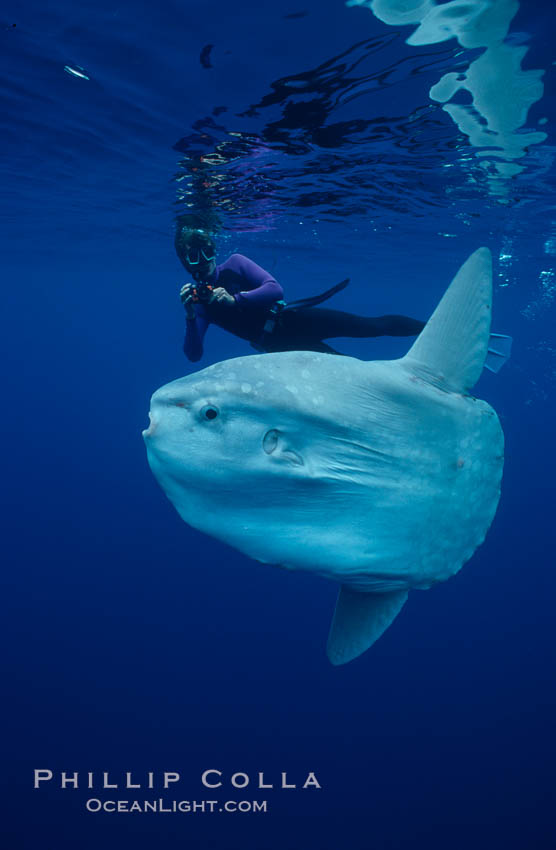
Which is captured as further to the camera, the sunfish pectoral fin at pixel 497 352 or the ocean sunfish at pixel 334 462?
the sunfish pectoral fin at pixel 497 352

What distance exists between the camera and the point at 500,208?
1180 centimetres

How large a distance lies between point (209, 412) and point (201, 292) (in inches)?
133

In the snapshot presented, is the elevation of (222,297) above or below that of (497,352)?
above

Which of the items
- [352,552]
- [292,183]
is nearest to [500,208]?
[292,183]

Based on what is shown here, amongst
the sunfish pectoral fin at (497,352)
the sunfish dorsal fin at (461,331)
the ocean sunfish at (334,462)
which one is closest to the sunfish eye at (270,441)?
the ocean sunfish at (334,462)

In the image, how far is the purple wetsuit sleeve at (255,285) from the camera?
4.46 m

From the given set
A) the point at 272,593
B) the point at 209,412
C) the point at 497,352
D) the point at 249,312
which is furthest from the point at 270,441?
the point at 272,593

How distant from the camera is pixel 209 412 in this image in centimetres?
145

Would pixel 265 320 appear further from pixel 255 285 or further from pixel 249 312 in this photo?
pixel 255 285

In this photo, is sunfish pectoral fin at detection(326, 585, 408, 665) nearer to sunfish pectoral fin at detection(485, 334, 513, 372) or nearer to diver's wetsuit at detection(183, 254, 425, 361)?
Result: sunfish pectoral fin at detection(485, 334, 513, 372)

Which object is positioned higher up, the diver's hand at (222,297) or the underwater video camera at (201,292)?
the underwater video camera at (201,292)

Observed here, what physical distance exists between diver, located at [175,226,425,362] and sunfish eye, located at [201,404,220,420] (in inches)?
124

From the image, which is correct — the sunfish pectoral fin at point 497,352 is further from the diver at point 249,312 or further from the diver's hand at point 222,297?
the diver's hand at point 222,297

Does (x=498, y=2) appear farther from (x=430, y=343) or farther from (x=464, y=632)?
(x=464, y=632)
